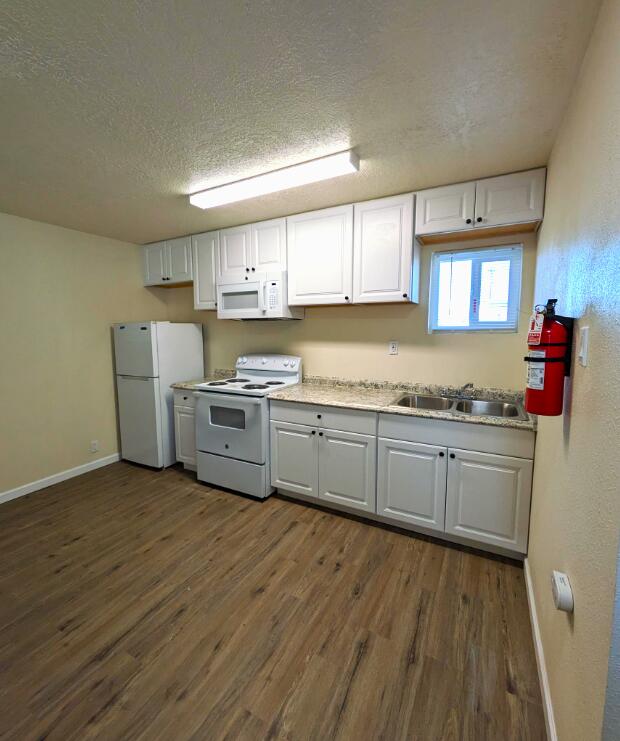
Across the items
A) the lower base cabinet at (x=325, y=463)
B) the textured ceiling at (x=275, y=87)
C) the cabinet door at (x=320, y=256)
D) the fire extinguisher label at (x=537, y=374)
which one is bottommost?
the lower base cabinet at (x=325, y=463)

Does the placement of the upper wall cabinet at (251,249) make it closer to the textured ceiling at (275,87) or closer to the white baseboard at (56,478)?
the textured ceiling at (275,87)

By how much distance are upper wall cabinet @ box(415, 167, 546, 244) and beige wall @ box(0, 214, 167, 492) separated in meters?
3.09

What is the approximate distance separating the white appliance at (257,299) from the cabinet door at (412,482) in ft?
4.65

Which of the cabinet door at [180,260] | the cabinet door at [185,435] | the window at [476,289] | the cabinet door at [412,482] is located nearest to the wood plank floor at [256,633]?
the cabinet door at [412,482]

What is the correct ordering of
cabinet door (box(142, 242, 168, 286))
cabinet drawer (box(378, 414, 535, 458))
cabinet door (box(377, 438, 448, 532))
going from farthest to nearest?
cabinet door (box(142, 242, 168, 286)) < cabinet door (box(377, 438, 448, 532)) < cabinet drawer (box(378, 414, 535, 458))

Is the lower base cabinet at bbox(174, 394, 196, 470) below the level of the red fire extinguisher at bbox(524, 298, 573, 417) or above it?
below

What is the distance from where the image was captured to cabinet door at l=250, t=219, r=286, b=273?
2943mm

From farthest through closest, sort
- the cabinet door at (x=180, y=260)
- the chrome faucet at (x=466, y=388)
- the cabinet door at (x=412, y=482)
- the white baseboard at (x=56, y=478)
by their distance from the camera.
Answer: the cabinet door at (x=180, y=260) → the white baseboard at (x=56, y=478) → the chrome faucet at (x=466, y=388) → the cabinet door at (x=412, y=482)

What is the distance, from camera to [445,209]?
2.31m

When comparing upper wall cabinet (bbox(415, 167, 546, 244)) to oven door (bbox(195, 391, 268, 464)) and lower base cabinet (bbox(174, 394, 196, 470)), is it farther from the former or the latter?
lower base cabinet (bbox(174, 394, 196, 470))

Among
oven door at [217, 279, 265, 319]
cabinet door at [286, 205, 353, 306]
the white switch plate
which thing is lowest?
the white switch plate

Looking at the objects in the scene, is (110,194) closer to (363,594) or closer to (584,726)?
(363,594)

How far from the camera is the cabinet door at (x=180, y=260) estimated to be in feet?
11.4

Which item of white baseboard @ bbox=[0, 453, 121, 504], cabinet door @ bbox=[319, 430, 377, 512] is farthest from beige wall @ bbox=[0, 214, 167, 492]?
cabinet door @ bbox=[319, 430, 377, 512]
